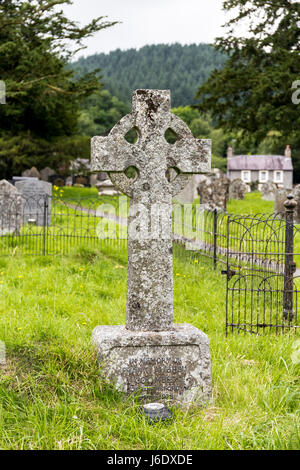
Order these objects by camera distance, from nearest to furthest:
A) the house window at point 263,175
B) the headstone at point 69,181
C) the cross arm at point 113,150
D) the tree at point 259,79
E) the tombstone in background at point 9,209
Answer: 1. the cross arm at point 113,150
2. the tombstone in background at point 9,209
3. the tree at point 259,79
4. the headstone at point 69,181
5. the house window at point 263,175

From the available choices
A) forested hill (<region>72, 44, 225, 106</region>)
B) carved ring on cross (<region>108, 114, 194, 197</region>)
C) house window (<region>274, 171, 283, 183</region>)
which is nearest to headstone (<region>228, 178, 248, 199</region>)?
carved ring on cross (<region>108, 114, 194, 197</region>)

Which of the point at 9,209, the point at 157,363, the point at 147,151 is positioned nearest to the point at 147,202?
the point at 147,151

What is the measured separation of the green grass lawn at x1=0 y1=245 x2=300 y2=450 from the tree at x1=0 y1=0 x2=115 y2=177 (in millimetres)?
16367

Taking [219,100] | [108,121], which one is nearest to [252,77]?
[219,100]

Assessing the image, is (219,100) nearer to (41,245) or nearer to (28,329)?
(41,245)

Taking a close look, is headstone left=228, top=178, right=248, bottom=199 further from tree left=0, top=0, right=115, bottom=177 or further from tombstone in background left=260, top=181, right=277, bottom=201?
tree left=0, top=0, right=115, bottom=177

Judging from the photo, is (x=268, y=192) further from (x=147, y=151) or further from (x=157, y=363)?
(x=157, y=363)

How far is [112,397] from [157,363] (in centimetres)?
49

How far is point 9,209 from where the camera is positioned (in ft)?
38.4

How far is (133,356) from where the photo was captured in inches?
151

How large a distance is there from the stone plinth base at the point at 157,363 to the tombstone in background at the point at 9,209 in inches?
327

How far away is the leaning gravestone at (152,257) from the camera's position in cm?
383

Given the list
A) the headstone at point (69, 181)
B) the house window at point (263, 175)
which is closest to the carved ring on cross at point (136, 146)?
the headstone at point (69, 181)

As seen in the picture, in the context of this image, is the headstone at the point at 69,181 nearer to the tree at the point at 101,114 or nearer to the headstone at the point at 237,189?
the tree at the point at 101,114
